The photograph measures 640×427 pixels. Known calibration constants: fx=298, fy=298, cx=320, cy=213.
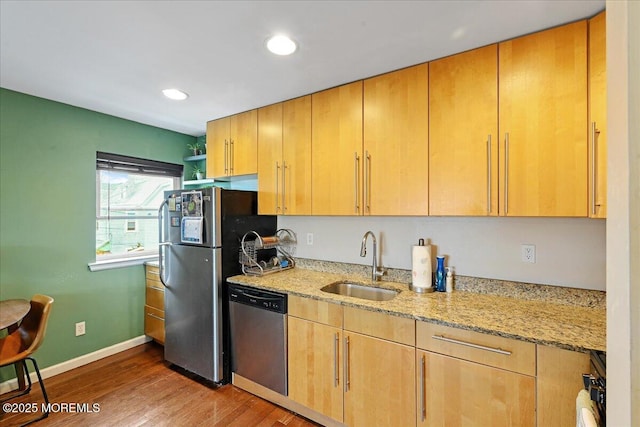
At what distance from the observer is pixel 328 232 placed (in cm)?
261

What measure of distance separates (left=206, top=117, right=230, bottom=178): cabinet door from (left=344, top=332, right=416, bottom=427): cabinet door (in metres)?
1.92

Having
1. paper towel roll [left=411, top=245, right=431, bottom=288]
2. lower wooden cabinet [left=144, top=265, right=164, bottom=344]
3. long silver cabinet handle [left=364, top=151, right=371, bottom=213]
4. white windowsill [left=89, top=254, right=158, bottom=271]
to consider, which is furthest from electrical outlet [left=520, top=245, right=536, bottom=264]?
white windowsill [left=89, top=254, right=158, bottom=271]

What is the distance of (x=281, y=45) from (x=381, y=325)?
1.64 meters

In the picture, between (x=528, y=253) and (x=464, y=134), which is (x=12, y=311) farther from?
(x=528, y=253)

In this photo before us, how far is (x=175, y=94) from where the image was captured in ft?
7.54

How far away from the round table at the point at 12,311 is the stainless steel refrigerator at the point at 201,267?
2.92ft

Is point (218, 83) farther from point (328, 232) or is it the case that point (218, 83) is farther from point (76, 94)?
point (328, 232)

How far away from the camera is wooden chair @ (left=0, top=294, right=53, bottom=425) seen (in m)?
1.94

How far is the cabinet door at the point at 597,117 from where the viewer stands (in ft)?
4.42

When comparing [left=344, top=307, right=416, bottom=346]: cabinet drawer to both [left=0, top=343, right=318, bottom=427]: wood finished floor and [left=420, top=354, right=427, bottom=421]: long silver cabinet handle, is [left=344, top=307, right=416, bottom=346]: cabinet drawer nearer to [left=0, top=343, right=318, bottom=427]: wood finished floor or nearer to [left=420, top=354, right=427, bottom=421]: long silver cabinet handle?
[left=420, top=354, right=427, bottom=421]: long silver cabinet handle

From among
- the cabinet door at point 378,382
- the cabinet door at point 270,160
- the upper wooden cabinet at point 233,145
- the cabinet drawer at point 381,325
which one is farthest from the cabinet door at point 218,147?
the cabinet door at point 378,382

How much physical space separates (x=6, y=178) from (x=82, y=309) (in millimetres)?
1223

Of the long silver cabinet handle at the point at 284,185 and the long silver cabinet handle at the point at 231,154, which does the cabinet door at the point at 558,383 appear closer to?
the long silver cabinet handle at the point at 284,185

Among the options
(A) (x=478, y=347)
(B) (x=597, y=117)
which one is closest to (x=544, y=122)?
(B) (x=597, y=117)
